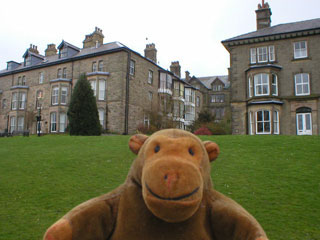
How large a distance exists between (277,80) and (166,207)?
2622 cm

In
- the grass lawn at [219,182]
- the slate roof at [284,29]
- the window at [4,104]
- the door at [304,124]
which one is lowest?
the grass lawn at [219,182]

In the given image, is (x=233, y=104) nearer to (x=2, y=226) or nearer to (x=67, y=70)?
(x=67, y=70)

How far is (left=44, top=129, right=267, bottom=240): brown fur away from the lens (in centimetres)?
185

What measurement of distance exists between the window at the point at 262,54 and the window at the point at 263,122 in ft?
16.7

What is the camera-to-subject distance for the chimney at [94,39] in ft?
112

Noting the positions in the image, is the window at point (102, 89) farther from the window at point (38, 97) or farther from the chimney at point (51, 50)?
the chimney at point (51, 50)

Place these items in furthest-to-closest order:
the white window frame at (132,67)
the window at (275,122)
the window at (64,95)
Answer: the window at (64,95), the white window frame at (132,67), the window at (275,122)

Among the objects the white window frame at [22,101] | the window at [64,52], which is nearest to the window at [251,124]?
the window at [64,52]

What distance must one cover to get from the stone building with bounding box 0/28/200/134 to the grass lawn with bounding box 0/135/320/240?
16880mm

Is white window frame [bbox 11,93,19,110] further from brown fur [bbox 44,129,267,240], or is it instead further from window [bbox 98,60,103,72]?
brown fur [bbox 44,129,267,240]

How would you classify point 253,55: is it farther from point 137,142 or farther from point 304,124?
point 137,142

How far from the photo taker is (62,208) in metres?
6.04

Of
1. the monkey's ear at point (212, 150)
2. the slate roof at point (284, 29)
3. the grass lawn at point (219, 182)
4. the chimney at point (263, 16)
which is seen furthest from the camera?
the chimney at point (263, 16)

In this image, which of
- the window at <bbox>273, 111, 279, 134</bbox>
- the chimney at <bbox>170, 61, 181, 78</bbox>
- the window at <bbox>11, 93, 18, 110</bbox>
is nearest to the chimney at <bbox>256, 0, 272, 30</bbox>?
the window at <bbox>273, 111, 279, 134</bbox>
